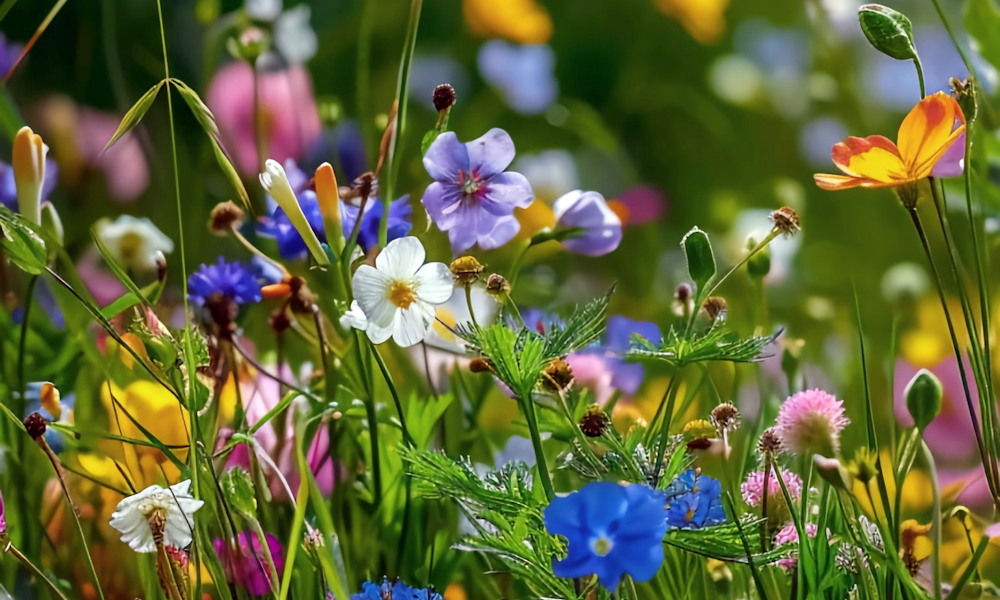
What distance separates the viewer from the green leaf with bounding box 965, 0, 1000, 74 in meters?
0.49

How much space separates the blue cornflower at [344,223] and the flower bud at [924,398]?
16 cm

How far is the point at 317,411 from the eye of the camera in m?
0.33

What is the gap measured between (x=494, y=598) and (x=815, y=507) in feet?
0.36

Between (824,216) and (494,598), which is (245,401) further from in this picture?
(824,216)

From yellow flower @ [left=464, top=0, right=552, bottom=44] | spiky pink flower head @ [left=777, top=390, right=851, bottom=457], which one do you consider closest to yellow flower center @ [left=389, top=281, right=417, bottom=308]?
spiky pink flower head @ [left=777, top=390, right=851, bottom=457]

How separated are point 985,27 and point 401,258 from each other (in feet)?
1.08

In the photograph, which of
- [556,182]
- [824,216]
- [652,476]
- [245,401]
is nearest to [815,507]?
[652,476]

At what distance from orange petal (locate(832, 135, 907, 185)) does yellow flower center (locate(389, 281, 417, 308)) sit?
0.39 feet

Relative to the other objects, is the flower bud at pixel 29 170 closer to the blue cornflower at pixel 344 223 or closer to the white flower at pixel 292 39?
the blue cornflower at pixel 344 223

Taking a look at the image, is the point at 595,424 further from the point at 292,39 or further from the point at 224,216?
the point at 292,39

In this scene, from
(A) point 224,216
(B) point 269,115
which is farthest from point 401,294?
(B) point 269,115

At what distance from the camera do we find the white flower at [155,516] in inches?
11.5

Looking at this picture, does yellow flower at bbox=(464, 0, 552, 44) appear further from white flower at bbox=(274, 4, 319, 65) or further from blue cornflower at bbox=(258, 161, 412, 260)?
blue cornflower at bbox=(258, 161, 412, 260)

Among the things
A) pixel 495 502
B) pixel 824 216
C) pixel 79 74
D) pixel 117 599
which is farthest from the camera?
pixel 824 216
